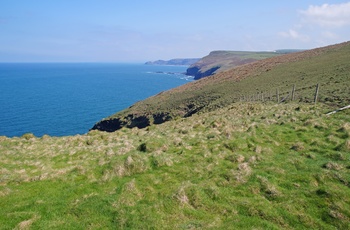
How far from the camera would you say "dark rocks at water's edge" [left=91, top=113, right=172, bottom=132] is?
233ft

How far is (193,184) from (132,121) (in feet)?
223

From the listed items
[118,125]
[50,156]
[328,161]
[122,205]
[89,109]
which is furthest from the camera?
[89,109]

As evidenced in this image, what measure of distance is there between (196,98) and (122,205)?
7172 centimetres

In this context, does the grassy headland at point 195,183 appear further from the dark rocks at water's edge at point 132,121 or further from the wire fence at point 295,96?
the dark rocks at water's edge at point 132,121

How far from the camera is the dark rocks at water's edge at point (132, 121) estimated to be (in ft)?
233

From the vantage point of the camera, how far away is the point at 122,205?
10.8m

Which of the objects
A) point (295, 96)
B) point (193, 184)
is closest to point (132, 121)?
point (295, 96)

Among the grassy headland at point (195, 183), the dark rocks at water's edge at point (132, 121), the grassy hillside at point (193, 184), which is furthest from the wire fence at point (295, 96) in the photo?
the dark rocks at water's edge at point (132, 121)

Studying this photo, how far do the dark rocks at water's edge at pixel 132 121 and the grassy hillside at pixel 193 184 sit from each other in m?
51.7

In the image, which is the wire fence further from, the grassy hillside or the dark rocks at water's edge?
the dark rocks at water's edge

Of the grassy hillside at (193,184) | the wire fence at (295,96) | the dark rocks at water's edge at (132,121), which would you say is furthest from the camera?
the dark rocks at water's edge at (132,121)

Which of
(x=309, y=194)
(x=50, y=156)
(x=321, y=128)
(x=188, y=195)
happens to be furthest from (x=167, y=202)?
(x=321, y=128)

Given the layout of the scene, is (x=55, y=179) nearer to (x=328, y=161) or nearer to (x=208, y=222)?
(x=208, y=222)

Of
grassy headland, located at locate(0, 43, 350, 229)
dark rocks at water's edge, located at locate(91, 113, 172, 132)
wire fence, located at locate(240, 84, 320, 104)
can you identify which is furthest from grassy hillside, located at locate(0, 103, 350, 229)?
dark rocks at water's edge, located at locate(91, 113, 172, 132)
